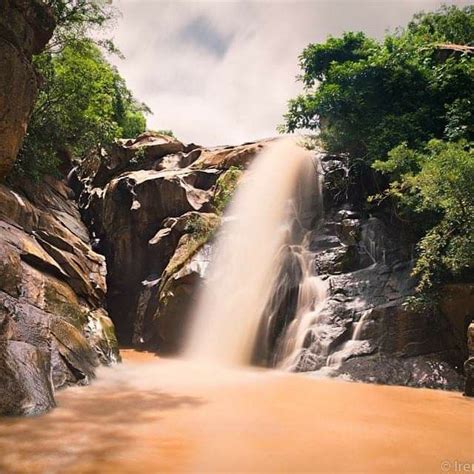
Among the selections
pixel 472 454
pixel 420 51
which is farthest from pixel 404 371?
pixel 420 51

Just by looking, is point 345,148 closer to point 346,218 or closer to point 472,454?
point 346,218

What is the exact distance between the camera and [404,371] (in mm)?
9125

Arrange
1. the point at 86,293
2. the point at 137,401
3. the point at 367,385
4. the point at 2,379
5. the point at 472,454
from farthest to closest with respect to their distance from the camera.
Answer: the point at 86,293
the point at 367,385
the point at 137,401
the point at 2,379
the point at 472,454

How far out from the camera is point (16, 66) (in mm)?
9359

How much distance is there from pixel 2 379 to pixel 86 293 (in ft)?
20.5

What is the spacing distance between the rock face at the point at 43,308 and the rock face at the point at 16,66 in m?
1.57

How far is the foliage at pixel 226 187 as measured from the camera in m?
16.2

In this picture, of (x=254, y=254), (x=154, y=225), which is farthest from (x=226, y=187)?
(x=254, y=254)

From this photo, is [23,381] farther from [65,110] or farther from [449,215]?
[65,110]

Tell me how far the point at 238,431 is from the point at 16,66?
9.01m

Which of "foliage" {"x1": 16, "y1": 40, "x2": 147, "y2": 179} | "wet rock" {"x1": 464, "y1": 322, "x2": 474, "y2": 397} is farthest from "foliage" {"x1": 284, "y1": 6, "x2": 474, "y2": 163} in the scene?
"foliage" {"x1": 16, "y1": 40, "x2": 147, "y2": 179}

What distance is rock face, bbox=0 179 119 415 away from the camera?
5.42 m

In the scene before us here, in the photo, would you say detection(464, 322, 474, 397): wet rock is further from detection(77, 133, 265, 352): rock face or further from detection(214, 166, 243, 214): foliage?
detection(214, 166, 243, 214): foliage

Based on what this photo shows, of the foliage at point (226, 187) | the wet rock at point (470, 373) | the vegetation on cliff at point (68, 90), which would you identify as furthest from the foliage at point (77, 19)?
the wet rock at point (470, 373)
